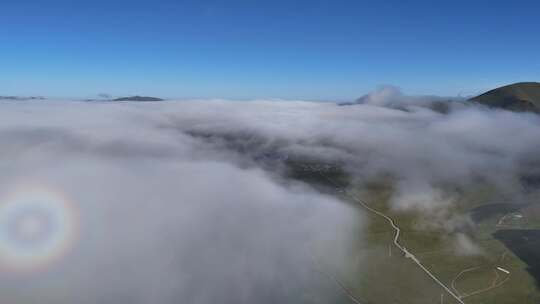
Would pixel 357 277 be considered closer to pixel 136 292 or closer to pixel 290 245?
pixel 290 245

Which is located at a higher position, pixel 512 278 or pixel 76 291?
pixel 512 278

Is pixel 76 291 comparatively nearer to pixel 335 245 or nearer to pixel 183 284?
pixel 183 284

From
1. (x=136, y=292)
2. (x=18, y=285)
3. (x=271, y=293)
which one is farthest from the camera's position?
(x=18, y=285)

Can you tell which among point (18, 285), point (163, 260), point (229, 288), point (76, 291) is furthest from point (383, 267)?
point (18, 285)

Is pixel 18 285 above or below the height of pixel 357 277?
below

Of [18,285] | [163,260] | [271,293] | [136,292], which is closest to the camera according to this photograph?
[271,293]

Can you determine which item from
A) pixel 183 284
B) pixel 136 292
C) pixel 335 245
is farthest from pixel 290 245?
pixel 136 292

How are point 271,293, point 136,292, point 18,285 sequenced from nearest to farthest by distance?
point 271,293 → point 136,292 → point 18,285

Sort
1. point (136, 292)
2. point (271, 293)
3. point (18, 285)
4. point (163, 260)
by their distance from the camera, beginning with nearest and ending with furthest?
1. point (271, 293)
2. point (136, 292)
3. point (18, 285)
4. point (163, 260)

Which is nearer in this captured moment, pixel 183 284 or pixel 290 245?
pixel 183 284
